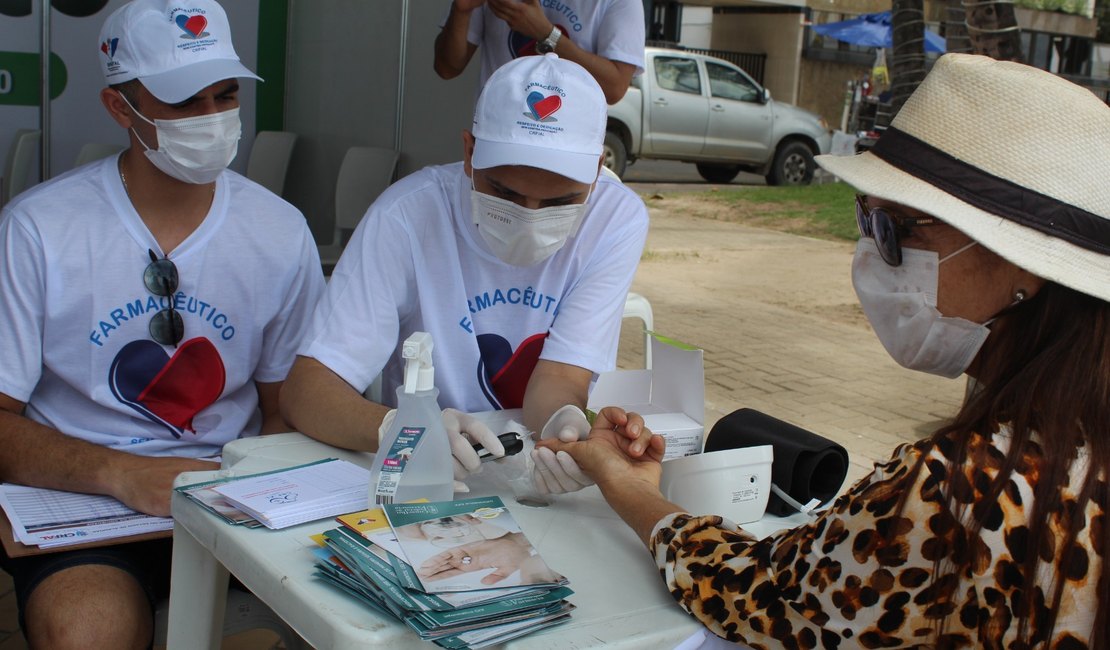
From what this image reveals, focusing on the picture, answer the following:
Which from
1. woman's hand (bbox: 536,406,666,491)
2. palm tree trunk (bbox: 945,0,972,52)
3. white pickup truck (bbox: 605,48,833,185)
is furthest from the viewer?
white pickup truck (bbox: 605,48,833,185)

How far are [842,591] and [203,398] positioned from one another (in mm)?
1596

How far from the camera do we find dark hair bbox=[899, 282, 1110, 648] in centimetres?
121

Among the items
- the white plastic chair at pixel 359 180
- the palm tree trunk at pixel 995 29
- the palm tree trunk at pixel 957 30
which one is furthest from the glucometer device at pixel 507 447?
the palm tree trunk at pixel 957 30

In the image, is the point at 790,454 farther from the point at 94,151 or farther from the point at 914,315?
the point at 94,151

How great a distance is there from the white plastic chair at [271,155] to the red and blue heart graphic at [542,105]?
3.59 meters

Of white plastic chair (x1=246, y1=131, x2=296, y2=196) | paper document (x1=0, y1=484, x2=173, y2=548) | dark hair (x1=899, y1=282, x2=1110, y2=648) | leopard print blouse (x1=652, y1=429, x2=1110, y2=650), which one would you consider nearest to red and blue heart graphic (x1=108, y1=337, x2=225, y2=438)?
paper document (x1=0, y1=484, x2=173, y2=548)

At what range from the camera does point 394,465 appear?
1.62m

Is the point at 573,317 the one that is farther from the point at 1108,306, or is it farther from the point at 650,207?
the point at 650,207

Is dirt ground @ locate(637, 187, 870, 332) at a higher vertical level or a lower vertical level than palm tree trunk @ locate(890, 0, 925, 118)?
lower

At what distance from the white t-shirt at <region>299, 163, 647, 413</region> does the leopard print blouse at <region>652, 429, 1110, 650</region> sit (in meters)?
1.04

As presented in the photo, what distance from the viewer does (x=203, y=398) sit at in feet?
7.87

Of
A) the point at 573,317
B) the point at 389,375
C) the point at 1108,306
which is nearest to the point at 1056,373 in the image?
the point at 1108,306

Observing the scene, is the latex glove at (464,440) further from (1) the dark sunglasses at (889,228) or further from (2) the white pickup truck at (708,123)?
(2) the white pickup truck at (708,123)

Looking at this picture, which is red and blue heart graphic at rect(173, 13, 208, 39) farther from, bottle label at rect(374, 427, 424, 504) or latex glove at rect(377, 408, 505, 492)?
bottle label at rect(374, 427, 424, 504)
